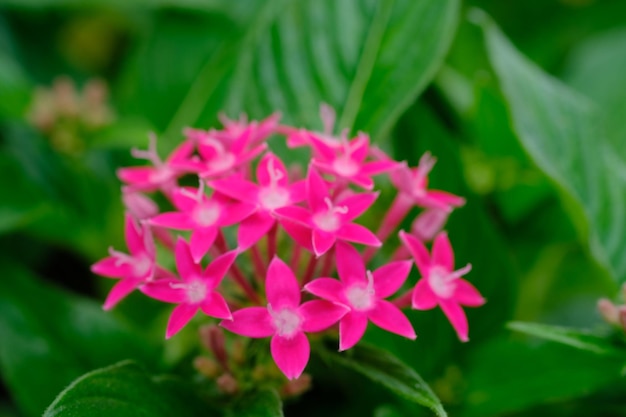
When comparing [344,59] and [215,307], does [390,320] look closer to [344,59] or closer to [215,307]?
[215,307]

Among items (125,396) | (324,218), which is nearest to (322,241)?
(324,218)

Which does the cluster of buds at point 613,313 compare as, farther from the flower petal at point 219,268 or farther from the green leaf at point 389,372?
the flower petal at point 219,268

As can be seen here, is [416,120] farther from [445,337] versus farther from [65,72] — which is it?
[65,72]

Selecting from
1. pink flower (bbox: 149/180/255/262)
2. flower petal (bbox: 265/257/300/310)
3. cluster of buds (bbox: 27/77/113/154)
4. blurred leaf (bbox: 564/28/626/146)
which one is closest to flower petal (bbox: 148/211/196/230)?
pink flower (bbox: 149/180/255/262)

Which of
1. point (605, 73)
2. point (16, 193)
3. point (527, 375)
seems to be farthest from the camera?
point (605, 73)

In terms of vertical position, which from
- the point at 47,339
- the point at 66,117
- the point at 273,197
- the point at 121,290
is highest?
the point at 273,197

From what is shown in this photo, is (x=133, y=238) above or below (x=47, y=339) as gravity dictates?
above

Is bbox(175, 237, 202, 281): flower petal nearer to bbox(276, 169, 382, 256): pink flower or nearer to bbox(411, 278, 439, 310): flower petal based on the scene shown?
bbox(276, 169, 382, 256): pink flower

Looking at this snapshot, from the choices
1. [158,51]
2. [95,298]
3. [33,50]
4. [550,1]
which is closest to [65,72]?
[33,50]
